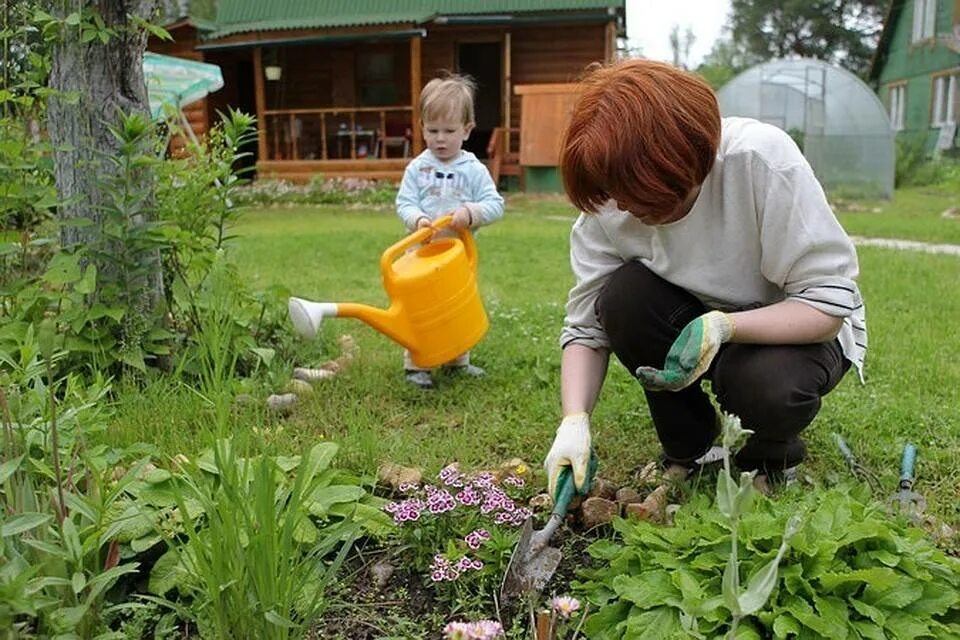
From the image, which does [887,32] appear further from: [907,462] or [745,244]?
[745,244]

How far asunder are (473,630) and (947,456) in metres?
1.57

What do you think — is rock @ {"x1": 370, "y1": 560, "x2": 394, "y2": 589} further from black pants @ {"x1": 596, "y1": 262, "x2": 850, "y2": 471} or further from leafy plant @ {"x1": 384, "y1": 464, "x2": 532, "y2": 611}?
black pants @ {"x1": 596, "y1": 262, "x2": 850, "y2": 471}

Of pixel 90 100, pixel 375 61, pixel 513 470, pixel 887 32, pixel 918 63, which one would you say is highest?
pixel 887 32

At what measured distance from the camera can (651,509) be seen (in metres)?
1.80

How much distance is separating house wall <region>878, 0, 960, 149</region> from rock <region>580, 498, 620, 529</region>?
58.0 feet

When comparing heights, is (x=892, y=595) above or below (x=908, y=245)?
above

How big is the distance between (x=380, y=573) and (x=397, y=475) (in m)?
0.34

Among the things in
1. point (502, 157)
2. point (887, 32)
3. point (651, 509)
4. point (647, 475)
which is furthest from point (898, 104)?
point (651, 509)

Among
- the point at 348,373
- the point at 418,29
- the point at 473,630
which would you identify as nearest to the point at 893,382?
the point at 348,373

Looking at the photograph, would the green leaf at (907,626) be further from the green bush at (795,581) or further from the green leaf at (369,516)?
the green leaf at (369,516)

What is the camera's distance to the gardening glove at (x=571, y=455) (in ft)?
5.57

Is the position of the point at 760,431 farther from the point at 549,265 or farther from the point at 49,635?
the point at 549,265

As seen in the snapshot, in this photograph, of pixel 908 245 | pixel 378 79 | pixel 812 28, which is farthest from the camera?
pixel 812 28

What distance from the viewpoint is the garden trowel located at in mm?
1525
